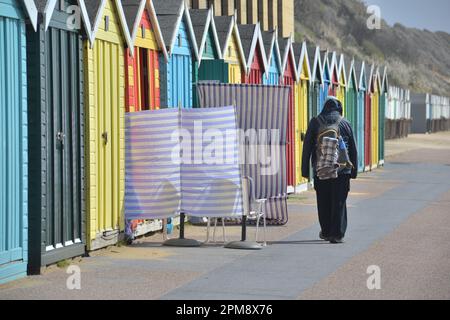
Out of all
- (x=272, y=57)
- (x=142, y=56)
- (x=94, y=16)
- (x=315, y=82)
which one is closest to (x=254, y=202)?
(x=142, y=56)

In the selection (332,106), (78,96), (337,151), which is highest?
(78,96)

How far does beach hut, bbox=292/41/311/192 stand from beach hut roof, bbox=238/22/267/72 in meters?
2.48

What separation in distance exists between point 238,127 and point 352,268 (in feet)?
12.0

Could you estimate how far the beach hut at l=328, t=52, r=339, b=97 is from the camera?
26.3 m

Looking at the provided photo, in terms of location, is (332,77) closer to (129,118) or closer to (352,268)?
(129,118)

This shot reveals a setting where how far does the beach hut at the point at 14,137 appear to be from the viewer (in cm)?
1071

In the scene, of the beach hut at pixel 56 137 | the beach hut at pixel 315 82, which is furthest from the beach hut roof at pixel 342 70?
the beach hut at pixel 56 137

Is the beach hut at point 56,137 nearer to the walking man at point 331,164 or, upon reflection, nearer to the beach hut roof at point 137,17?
the beach hut roof at point 137,17

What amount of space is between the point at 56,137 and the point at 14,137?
943mm

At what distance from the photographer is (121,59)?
13.9m

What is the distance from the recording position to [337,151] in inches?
559

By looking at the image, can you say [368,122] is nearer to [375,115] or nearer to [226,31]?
[375,115]

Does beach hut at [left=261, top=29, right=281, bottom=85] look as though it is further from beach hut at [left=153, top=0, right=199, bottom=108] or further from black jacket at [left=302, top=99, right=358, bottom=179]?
black jacket at [left=302, top=99, right=358, bottom=179]

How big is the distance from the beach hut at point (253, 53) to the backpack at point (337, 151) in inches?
213
